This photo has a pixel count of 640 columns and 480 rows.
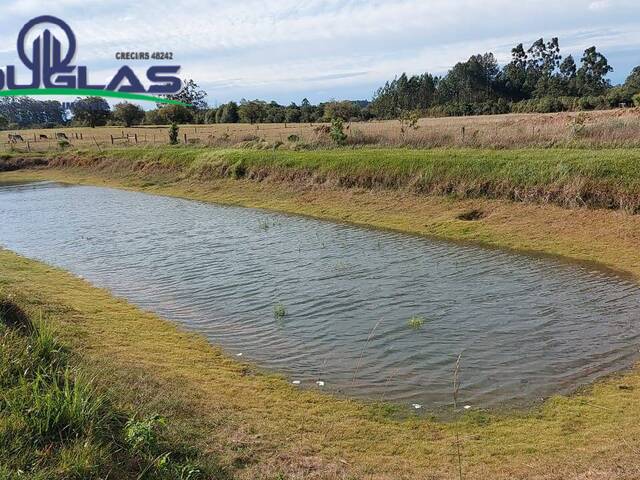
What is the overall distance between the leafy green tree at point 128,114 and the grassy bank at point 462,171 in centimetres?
6544

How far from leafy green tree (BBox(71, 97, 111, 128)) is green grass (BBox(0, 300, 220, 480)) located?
99248 mm

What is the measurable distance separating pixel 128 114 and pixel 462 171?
83336 millimetres

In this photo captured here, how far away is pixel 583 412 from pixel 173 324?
6603mm

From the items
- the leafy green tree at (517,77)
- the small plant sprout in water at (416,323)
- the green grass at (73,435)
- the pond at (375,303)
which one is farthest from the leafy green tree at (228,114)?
the green grass at (73,435)

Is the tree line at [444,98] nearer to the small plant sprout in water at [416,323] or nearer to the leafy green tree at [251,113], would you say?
the leafy green tree at [251,113]

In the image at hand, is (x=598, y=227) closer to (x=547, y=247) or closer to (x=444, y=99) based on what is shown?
(x=547, y=247)

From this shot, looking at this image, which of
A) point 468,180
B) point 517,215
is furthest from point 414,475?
point 468,180

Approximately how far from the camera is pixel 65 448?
4.55 meters

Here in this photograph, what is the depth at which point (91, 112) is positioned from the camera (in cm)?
9956

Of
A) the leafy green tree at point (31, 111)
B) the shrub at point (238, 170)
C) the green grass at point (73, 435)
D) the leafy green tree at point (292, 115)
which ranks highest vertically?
the leafy green tree at point (31, 111)

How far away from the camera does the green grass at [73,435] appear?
435 cm

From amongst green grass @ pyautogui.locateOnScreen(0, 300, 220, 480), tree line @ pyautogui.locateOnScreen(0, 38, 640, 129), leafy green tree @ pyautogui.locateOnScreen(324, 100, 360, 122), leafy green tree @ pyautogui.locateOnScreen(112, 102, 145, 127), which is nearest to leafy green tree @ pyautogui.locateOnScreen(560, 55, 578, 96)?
tree line @ pyautogui.locateOnScreen(0, 38, 640, 129)

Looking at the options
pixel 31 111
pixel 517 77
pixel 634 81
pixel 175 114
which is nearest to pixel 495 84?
pixel 517 77

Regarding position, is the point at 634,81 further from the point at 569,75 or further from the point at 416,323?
the point at 416,323
